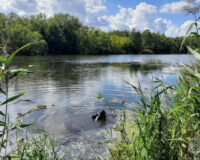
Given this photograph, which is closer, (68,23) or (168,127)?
(168,127)

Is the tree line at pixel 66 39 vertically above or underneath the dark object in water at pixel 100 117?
above

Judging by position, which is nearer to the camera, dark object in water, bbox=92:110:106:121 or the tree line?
dark object in water, bbox=92:110:106:121

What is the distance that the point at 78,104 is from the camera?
10.0 metres

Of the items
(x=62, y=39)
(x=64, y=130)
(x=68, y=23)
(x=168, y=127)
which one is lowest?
(x=64, y=130)

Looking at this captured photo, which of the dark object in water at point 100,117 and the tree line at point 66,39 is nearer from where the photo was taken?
the dark object in water at point 100,117

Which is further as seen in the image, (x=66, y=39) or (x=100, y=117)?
(x=66, y=39)

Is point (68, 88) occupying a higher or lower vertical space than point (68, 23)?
lower

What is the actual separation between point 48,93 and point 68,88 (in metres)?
1.96

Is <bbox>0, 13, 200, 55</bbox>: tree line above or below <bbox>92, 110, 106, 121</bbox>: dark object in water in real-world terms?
above

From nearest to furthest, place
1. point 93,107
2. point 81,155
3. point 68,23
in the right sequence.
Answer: point 81,155
point 93,107
point 68,23

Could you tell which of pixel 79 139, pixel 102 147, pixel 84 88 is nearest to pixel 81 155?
pixel 102 147

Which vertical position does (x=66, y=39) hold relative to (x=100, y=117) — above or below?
above

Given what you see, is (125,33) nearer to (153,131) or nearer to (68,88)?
(68,88)

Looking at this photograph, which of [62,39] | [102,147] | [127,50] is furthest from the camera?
[127,50]
